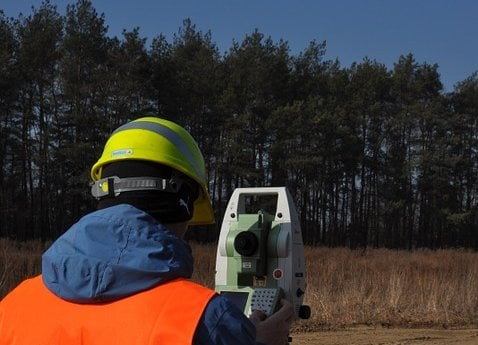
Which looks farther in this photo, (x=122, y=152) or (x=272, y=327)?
(x=272, y=327)

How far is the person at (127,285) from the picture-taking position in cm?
108

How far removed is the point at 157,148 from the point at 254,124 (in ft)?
130

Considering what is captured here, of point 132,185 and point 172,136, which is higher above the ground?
point 172,136

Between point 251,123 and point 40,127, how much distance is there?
45.5 ft

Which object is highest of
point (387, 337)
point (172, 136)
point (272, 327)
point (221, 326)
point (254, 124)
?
point (254, 124)

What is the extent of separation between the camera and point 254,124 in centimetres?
4091

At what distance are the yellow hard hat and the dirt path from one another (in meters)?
6.91

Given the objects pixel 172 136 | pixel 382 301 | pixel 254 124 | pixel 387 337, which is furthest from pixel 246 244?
pixel 254 124

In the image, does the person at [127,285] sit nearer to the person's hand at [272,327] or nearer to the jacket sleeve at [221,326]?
the jacket sleeve at [221,326]

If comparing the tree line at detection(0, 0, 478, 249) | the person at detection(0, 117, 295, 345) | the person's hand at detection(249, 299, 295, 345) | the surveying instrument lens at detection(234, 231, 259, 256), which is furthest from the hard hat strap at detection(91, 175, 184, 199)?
the tree line at detection(0, 0, 478, 249)

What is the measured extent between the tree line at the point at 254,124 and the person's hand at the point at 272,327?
31.7m

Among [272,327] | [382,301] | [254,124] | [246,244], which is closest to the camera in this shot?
[272,327]

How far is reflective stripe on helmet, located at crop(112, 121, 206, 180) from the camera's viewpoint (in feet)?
4.74

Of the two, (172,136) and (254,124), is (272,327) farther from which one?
(254,124)
